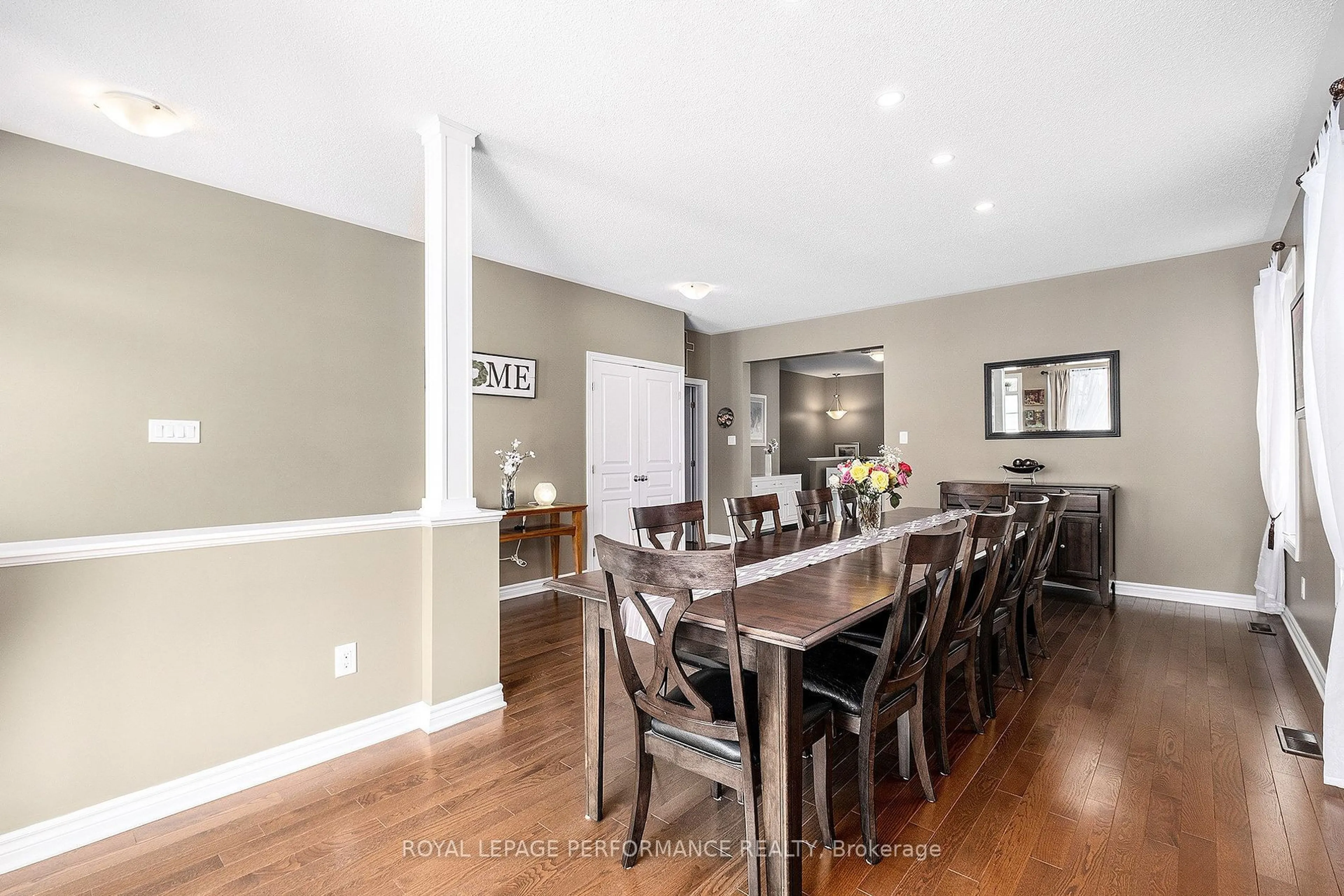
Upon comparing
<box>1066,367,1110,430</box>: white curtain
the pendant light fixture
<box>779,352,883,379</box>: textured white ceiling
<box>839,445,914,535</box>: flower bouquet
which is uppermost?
<box>779,352,883,379</box>: textured white ceiling

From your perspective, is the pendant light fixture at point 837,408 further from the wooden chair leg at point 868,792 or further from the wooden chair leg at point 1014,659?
the wooden chair leg at point 868,792

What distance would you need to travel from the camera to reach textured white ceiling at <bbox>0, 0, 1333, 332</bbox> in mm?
2023

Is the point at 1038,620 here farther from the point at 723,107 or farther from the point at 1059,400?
the point at 723,107

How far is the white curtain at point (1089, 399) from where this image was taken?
484 centimetres

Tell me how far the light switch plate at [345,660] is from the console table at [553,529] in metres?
1.94

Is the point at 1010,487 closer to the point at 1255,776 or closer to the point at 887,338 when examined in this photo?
the point at 887,338

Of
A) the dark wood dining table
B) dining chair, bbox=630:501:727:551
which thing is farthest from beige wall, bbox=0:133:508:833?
the dark wood dining table

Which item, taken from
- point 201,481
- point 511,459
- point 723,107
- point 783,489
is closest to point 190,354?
point 201,481

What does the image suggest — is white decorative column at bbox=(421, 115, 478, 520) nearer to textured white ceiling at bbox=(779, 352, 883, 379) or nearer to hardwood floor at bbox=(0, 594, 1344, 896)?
hardwood floor at bbox=(0, 594, 1344, 896)

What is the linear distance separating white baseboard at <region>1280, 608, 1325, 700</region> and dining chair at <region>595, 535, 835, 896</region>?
8.04ft

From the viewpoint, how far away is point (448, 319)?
2686mm

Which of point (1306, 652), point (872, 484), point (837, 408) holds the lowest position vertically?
point (1306, 652)

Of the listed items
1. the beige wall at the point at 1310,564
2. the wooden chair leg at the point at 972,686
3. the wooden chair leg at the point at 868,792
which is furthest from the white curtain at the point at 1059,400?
the wooden chair leg at the point at 868,792

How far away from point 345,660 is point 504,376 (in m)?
2.74
